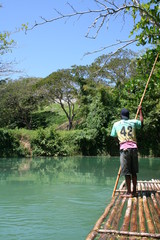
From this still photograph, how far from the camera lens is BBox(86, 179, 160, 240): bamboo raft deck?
10.2ft

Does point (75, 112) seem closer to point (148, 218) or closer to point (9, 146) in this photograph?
point (9, 146)

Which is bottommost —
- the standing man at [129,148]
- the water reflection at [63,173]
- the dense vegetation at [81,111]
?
the water reflection at [63,173]

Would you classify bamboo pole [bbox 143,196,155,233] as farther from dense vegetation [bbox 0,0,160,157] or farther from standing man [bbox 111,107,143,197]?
dense vegetation [bbox 0,0,160,157]

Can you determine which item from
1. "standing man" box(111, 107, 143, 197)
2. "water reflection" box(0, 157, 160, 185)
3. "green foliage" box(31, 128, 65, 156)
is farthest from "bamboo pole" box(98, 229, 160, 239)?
"green foliage" box(31, 128, 65, 156)

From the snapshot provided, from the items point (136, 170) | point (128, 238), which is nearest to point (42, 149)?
point (136, 170)

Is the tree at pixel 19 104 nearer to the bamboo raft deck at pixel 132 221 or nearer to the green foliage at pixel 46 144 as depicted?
the green foliage at pixel 46 144

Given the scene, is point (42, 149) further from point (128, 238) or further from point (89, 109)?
point (128, 238)

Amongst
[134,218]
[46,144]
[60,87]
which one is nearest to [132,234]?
[134,218]

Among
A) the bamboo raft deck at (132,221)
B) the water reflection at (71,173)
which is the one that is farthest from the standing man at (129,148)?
the water reflection at (71,173)

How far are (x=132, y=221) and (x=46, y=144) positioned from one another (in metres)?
19.9

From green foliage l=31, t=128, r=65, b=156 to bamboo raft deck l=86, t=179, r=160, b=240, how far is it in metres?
17.8

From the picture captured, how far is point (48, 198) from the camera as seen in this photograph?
25.4 ft

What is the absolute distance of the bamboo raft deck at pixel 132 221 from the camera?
Answer: 10.2 feet

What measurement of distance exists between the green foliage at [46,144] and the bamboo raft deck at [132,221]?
1782 cm
